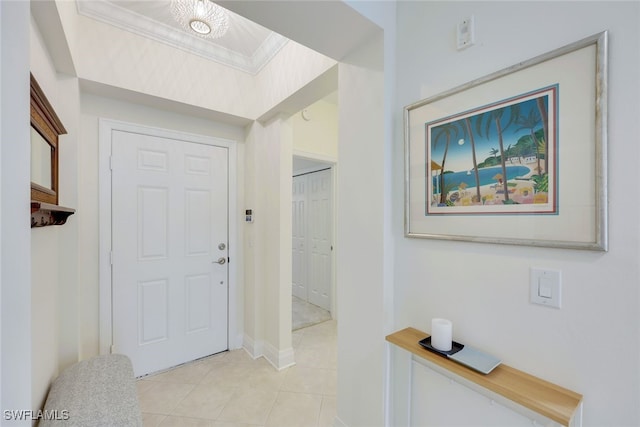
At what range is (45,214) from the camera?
122 cm

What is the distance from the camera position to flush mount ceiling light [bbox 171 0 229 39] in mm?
1728

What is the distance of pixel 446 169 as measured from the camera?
117 cm

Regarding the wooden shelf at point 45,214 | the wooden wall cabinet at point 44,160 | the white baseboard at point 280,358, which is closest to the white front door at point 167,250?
the white baseboard at point 280,358

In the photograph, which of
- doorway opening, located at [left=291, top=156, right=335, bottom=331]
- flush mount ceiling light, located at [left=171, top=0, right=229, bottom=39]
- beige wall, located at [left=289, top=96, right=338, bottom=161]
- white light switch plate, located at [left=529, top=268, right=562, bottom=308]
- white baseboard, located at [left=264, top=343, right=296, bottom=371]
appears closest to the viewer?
white light switch plate, located at [left=529, top=268, right=562, bottom=308]

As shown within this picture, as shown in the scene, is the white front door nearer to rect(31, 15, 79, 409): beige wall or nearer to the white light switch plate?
rect(31, 15, 79, 409): beige wall

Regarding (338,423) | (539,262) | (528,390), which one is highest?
(539,262)

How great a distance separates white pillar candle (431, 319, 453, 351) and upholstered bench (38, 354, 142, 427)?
4.44ft

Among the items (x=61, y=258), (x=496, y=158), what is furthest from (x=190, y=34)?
(x=496, y=158)

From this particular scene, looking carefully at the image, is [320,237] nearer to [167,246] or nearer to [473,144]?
[167,246]

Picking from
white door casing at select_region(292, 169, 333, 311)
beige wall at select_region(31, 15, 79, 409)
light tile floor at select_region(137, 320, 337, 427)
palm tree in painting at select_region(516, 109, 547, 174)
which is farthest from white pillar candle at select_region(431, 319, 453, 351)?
white door casing at select_region(292, 169, 333, 311)

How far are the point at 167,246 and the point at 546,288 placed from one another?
8.37 feet

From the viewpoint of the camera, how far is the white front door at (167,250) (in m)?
2.18

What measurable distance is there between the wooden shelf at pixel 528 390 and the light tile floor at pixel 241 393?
1210 millimetres

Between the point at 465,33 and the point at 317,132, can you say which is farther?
the point at 317,132
